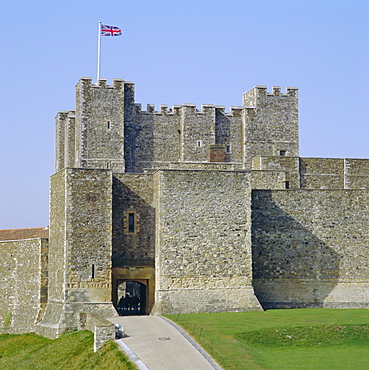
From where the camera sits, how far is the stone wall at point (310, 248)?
3759 cm

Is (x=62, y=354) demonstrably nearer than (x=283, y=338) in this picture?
No

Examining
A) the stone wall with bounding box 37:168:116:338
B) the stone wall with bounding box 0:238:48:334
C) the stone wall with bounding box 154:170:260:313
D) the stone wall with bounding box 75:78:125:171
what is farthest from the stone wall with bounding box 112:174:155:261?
the stone wall with bounding box 75:78:125:171

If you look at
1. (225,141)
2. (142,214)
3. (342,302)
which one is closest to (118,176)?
(142,214)

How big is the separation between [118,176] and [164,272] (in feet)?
16.5

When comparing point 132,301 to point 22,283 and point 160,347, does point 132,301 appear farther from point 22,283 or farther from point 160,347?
point 160,347

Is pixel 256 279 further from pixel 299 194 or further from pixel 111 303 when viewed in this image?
pixel 111 303

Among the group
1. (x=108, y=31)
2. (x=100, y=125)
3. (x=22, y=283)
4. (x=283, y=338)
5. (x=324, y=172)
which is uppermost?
(x=108, y=31)

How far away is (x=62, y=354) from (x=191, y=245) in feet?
25.1

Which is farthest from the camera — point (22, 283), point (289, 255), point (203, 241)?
point (22, 283)

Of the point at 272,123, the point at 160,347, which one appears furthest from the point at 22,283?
the point at 272,123

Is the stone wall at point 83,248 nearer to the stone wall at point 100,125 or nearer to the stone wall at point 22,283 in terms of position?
the stone wall at point 22,283

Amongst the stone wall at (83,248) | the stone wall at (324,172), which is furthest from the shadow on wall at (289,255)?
the stone wall at (83,248)

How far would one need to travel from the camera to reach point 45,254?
38.9 meters

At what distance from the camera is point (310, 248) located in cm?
3794
